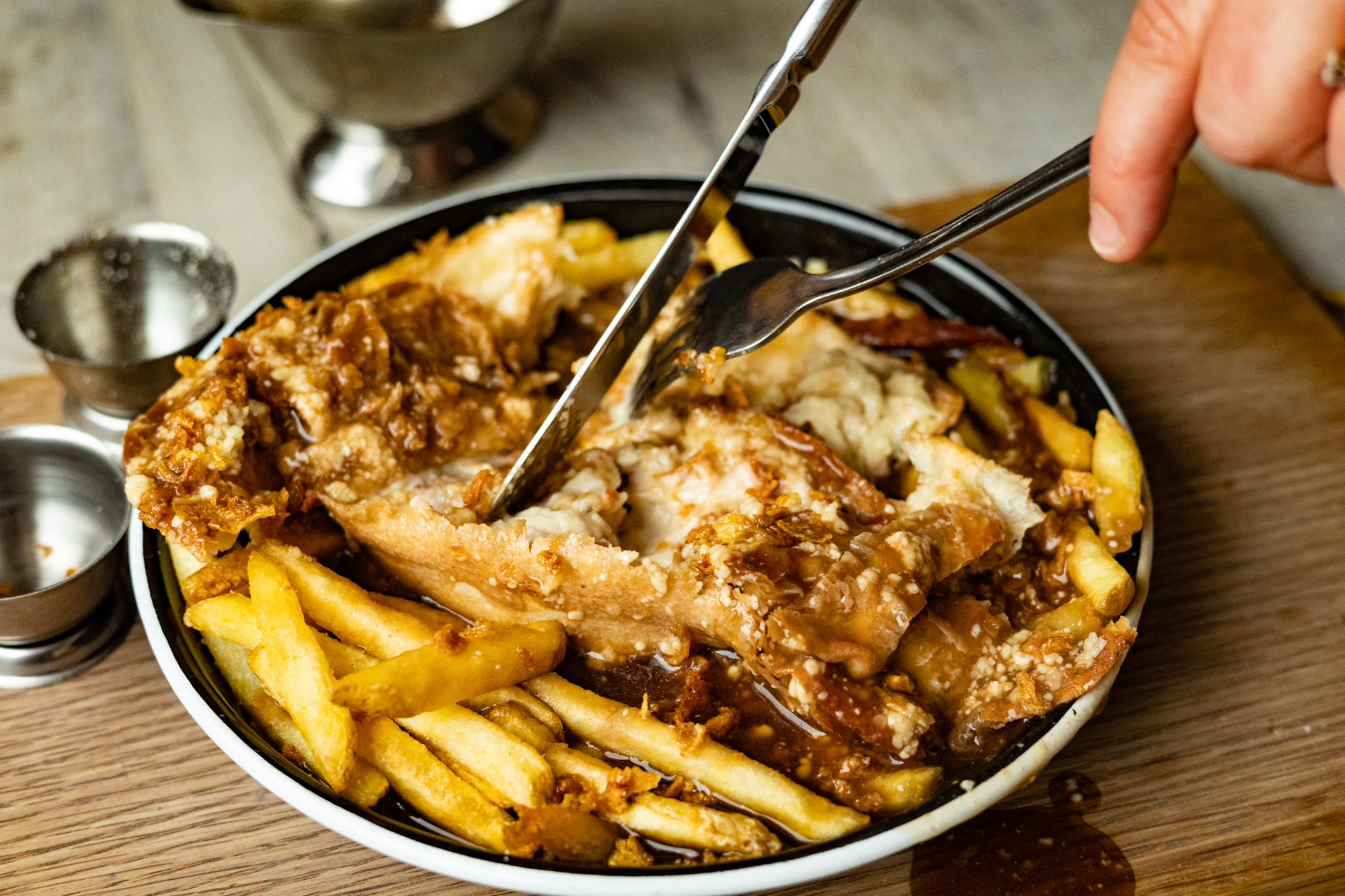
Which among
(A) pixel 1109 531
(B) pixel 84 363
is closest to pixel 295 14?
(B) pixel 84 363

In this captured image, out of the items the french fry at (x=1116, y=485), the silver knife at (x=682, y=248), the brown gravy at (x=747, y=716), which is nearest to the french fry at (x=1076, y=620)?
the french fry at (x=1116, y=485)

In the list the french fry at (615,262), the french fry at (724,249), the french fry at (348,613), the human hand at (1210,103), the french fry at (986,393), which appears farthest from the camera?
the french fry at (615,262)

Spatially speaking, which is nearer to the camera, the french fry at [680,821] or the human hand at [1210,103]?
the human hand at [1210,103]

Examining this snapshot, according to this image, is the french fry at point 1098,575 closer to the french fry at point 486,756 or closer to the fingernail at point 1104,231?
the fingernail at point 1104,231

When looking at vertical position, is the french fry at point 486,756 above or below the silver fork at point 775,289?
below

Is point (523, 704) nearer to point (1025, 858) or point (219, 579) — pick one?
point (219, 579)

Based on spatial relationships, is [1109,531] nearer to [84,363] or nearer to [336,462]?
[336,462]
